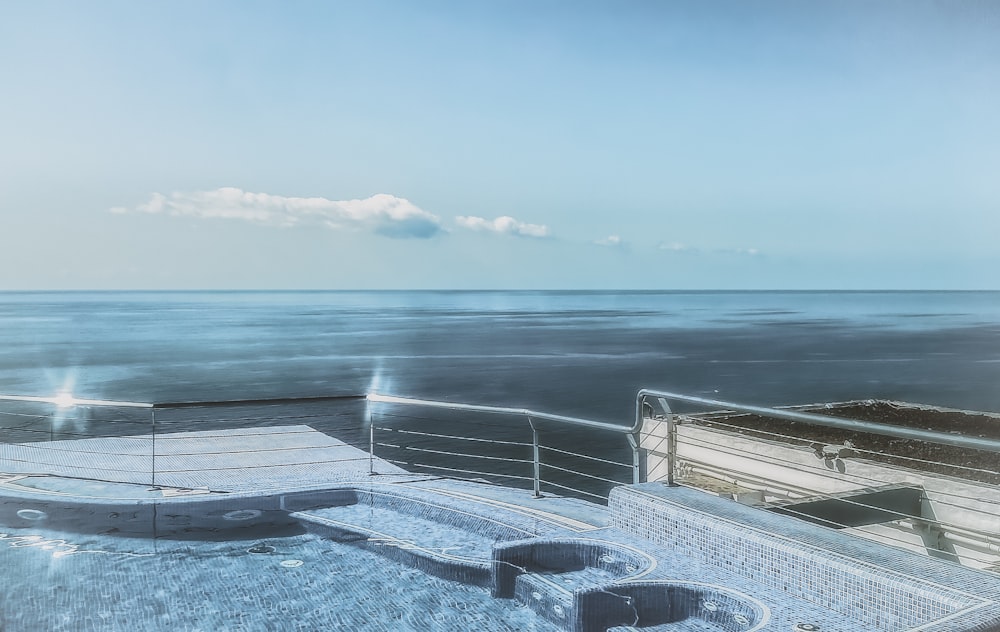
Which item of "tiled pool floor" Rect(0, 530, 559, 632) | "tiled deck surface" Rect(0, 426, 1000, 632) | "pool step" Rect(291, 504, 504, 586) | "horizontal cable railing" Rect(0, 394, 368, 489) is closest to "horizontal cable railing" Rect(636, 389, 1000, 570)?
"tiled deck surface" Rect(0, 426, 1000, 632)

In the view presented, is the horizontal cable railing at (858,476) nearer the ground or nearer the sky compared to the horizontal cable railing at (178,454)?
nearer the ground

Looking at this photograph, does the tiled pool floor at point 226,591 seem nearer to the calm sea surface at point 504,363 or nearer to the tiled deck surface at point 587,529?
the tiled deck surface at point 587,529

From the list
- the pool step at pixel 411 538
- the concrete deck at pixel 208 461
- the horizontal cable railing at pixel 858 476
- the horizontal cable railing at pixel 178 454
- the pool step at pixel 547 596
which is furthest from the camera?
the horizontal cable railing at pixel 858 476

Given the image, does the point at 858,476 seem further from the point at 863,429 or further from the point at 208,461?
the point at 863,429

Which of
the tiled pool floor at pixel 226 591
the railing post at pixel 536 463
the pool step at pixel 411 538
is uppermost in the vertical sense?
the railing post at pixel 536 463

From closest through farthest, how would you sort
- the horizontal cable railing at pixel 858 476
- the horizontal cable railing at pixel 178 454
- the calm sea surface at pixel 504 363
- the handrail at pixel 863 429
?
the handrail at pixel 863 429, the horizontal cable railing at pixel 178 454, the horizontal cable railing at pixel 858 476, the calm sea surface at pixel 504 363

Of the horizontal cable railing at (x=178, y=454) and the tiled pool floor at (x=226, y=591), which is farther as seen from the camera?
the horizontal cable railing at (x=178, y=454)

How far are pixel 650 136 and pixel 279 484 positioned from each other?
20473 mm

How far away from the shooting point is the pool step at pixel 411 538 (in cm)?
420

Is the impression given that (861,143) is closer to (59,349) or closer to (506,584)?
(506,584)

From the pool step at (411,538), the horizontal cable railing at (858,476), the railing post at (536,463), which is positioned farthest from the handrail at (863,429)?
the pool step at (411,538)

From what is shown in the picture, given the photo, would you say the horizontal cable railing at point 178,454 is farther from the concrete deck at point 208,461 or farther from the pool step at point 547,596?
the pool step at point 547,596

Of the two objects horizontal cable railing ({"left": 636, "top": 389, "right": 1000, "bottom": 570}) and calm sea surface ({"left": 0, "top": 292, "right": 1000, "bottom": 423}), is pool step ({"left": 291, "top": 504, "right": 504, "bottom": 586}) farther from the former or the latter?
calm sea surface ({"left": 0, "top": 292, "right": 1000, "bottom": 423})

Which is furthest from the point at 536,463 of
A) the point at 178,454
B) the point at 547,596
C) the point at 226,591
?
the point at 178,454
